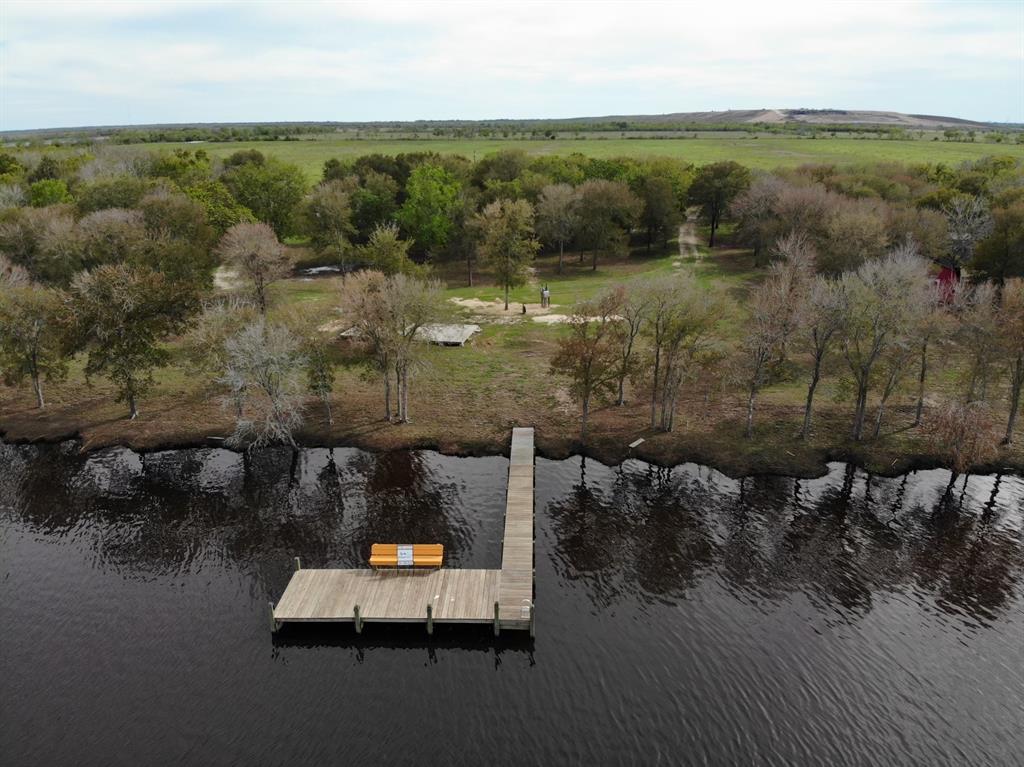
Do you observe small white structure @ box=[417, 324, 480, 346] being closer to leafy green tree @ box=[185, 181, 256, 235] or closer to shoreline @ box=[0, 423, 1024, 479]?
shoreline @ box=[0, 423, 1024, 479]

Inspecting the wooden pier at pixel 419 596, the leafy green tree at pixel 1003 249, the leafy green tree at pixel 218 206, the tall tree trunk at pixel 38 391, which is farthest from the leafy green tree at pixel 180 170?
the leafy green tree at pixel 1003 249

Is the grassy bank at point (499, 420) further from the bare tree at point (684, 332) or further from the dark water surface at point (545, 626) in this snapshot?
the bare tree at point (684, 332)

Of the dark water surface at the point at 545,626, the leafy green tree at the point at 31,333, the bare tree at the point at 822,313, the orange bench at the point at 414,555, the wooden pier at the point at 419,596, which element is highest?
the bare tree at the point at 822,313

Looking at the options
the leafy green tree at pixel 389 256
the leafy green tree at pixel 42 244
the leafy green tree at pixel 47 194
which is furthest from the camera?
the leafy green tree at pixel 47 194

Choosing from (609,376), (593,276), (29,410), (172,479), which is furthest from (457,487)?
(593,276)

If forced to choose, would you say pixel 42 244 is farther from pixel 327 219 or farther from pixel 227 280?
pixel 327 219

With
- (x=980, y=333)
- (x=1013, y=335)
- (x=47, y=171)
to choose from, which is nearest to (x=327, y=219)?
(x=47, y=171)
